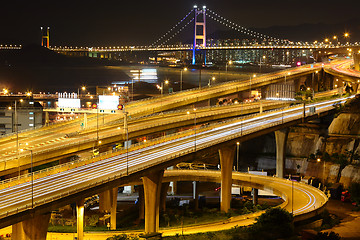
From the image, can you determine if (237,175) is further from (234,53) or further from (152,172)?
(234,53)

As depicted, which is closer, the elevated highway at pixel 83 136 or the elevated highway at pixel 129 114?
the elevated highway at pixel 83 136

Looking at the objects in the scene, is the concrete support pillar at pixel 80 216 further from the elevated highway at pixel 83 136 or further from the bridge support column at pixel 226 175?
the bridge support column at pixel 226 175

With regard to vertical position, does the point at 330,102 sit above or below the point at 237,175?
above

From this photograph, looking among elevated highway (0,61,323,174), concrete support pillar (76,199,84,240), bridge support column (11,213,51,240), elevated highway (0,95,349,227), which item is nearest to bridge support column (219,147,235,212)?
elevated highway (0,95,349,227)

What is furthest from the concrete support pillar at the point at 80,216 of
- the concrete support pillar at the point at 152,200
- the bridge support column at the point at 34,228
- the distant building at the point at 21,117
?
the distant building at the point at 21,117

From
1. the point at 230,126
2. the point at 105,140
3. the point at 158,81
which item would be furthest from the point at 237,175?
the point at 158,81
